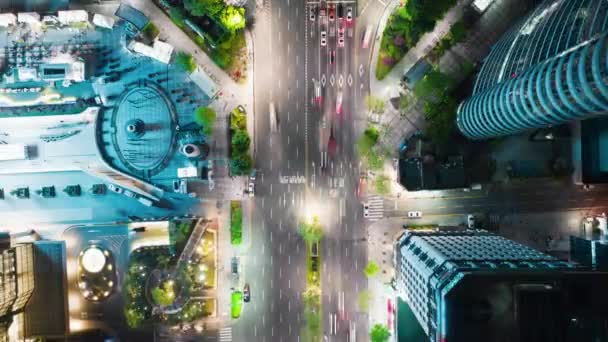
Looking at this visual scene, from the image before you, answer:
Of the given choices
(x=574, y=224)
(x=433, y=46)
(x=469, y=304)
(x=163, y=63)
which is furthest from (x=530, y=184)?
(x=163, y=63)

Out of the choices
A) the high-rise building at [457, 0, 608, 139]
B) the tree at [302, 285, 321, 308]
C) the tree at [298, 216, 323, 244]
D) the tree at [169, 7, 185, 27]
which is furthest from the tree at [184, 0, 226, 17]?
the tree at [302, 285, 321, 308]

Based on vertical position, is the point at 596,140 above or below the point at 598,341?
above

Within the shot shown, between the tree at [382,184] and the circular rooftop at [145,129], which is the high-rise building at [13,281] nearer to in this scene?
the circular rooftop at [145,129]

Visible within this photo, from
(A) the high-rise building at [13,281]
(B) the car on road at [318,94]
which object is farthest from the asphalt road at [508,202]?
(A) the high-rise building at [13,281]

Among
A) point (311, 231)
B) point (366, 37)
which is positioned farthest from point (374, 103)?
point (311, 231)

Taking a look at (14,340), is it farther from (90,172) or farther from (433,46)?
(433,46)

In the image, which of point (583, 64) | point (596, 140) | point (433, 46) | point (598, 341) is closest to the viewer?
point (583, 64)

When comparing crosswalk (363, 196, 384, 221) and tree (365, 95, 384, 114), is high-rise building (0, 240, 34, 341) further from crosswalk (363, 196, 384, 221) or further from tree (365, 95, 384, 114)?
tree (365, 95, 384, 114)
